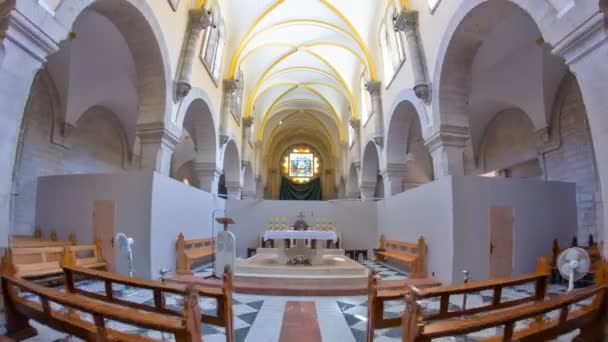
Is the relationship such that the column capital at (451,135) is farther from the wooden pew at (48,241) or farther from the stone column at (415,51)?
the wooden pew at (48,241)

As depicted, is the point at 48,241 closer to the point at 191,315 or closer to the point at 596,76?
the point at 191,315

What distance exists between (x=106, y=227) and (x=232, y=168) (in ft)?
27.6

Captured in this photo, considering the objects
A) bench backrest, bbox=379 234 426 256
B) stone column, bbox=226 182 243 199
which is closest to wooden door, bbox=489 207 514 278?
bench backrest, bbox=379 234 426 256

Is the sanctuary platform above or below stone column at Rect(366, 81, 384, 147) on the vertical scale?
below

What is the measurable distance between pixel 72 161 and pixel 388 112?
9.35 metres

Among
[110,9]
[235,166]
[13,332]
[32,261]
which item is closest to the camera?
[13,332]

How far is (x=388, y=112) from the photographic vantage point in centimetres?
1070

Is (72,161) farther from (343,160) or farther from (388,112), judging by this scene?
(343,160)

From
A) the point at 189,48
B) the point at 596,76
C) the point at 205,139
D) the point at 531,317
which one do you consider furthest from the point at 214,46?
the point at 531,317

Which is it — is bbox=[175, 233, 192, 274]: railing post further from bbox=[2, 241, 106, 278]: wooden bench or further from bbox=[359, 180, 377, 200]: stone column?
bbox=[359, 180, 377, 200]: stone column

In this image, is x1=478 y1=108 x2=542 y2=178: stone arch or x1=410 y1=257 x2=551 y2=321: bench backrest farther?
x1=478 y1=108 x2=542 y2=178: stone arch

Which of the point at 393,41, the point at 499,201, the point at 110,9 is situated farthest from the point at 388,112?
the point at 110,9

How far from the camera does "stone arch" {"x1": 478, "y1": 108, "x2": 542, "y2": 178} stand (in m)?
10.3

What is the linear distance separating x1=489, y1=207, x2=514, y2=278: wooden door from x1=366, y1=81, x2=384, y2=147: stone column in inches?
209
